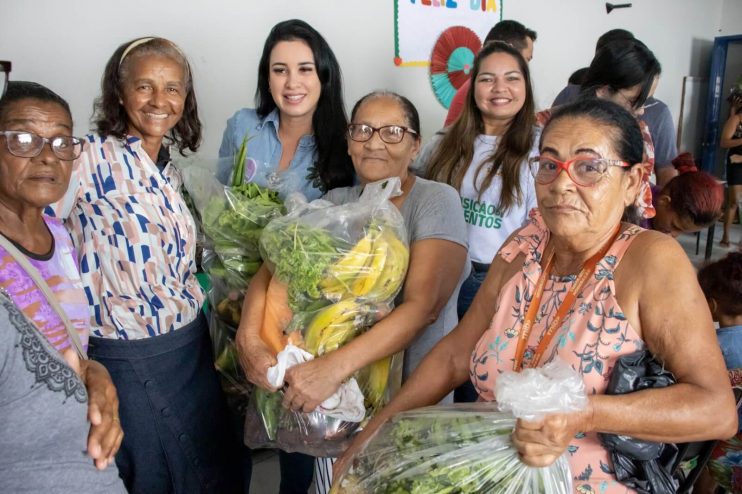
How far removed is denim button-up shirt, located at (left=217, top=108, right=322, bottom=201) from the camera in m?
1.93

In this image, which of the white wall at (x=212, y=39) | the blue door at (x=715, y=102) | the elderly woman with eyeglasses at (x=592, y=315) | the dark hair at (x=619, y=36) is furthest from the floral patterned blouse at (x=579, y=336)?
the blue door at (x=715, y=102)

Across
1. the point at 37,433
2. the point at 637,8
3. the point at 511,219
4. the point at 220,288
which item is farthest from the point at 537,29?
the point at 37,433

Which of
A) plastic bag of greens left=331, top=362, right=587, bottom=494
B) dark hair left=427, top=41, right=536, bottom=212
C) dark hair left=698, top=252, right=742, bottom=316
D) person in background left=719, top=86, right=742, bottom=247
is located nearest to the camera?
plastic bag of greens left=331, top=362, right=587, bottom=494

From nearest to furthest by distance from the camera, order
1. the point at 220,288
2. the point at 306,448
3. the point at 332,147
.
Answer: the point at 306,448 < the point at 220,288 < the point at 332,147

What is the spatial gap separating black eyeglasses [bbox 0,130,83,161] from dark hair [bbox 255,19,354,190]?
0.79 meters

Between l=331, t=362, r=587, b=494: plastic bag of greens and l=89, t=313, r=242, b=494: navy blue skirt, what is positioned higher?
l=331, t=362, r=587, b=494: plastic bag of greens

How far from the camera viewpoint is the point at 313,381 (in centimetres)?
143

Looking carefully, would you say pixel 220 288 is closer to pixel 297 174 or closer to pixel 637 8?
pixel 297 174

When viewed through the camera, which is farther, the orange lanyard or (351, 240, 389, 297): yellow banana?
(351, 240, 389, 297): yellow banana

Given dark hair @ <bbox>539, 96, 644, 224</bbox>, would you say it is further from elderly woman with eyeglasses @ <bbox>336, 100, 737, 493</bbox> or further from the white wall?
the white wall

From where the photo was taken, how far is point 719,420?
1.07 metres

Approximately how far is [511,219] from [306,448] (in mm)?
1157

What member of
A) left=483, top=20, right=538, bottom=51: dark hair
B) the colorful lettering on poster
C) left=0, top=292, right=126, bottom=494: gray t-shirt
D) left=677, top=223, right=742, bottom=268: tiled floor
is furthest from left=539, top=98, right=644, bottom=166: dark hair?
left=677, top=223, right=742, bottom=268: tiled floor

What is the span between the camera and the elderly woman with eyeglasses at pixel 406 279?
1.45 meters
